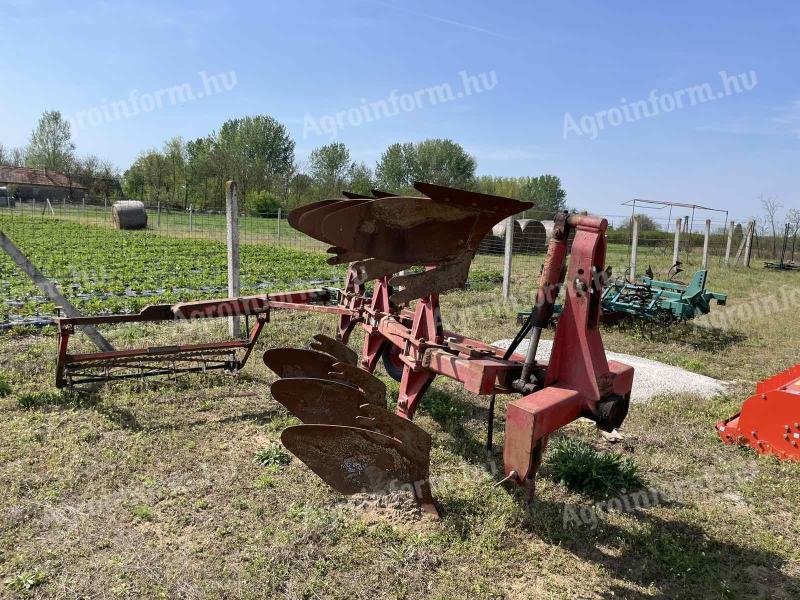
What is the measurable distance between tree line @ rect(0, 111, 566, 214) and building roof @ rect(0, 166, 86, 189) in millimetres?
1053

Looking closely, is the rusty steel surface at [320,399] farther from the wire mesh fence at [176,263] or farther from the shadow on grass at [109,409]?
the wire mesh fence at [176,263]

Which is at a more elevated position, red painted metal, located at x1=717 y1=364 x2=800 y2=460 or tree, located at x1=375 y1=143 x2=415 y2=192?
tree, located at x1=375 y1=143 x2=415 y2=192

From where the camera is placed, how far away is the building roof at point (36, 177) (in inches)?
2041

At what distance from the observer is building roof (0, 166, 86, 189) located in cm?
5184

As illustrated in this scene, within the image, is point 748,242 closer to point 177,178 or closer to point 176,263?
point 176,263

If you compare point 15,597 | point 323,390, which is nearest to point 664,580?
point 323,390

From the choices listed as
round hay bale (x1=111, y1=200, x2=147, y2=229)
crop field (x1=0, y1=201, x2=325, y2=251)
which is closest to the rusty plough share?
crop field (x1=0, y1=201, x2=325, y2=251)

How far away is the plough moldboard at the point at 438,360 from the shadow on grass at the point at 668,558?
0.57 metres

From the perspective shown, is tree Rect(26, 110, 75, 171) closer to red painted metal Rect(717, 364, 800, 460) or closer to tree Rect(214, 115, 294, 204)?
tree Rect(214, 115, 294, 204)

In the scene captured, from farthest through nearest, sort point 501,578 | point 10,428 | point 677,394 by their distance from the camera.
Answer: point 677,394, point 10,428, point 501,578

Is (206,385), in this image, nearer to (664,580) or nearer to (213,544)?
(213,544)

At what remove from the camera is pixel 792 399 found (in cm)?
405

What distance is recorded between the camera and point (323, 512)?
331cm

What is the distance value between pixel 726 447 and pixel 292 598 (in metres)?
3.90
